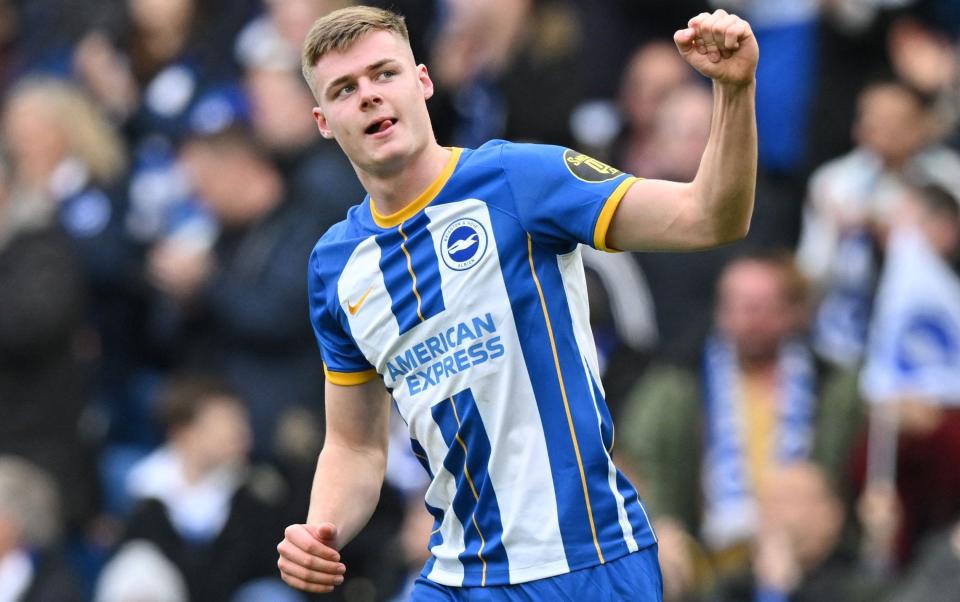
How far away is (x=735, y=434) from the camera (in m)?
8.30

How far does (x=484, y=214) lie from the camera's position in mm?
4977

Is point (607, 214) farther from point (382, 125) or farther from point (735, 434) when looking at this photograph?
point (735, 434)

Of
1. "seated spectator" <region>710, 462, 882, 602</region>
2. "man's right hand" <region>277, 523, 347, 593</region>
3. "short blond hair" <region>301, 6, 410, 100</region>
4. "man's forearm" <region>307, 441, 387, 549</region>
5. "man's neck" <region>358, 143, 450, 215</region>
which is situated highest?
"short blond hair" <region>301, 6, 410, 100</region>

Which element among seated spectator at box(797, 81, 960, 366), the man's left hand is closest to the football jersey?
the man's left hand

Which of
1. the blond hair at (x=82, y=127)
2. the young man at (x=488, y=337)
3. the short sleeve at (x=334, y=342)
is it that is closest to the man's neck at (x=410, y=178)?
the young man at (x=488, y=337)

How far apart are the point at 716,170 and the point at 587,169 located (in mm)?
450

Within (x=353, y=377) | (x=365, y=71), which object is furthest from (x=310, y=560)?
(x=365, y=71)

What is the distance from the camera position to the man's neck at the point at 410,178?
16.7 ft

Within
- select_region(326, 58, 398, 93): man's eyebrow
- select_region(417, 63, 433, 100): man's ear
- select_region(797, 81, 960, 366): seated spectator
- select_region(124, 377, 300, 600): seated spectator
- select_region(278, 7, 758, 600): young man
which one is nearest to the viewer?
select_region(278, 7, 758, 600): young man

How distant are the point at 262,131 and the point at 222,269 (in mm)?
841

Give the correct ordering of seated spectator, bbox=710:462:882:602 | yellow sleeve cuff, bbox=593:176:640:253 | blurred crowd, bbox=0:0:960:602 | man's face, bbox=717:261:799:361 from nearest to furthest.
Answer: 1. yellow sleeve cuff, bbox=593:176:640:253
2. seated spectator, bbox=710:462:882:602
3. blurred crowd, bbox=0:0:960:602
4. man's face, bbox=717:261:799:361

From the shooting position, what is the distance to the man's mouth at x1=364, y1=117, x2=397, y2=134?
16.4 feet

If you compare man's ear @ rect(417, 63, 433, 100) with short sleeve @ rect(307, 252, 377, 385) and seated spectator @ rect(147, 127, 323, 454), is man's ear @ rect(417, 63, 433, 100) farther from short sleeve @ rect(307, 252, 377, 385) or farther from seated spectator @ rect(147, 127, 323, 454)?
seated spectator @ rect(147, 127, 323, 454)

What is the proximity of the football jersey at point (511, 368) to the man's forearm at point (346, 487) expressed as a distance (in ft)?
1.35
